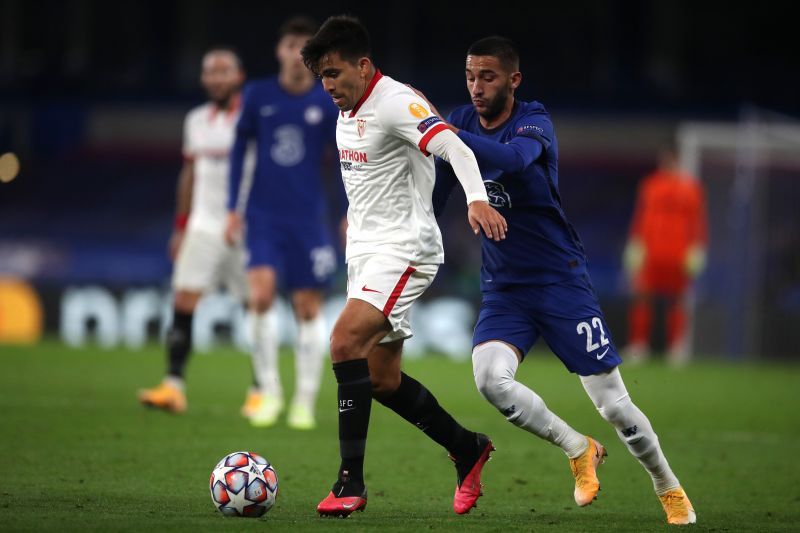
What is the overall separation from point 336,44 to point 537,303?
54.5 inches

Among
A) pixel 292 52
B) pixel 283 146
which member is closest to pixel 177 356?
pixel 283 146

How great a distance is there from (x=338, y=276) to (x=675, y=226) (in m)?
5.14

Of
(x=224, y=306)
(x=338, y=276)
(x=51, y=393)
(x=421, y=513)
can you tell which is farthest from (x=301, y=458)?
(x=338, y=276)

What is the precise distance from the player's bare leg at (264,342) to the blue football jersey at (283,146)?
406 millimetres

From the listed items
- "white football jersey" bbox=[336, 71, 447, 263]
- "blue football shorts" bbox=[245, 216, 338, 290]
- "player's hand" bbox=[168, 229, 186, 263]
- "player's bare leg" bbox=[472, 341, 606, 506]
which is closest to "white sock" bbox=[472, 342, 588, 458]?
"player's bare leg" bbox=[472, 341, 606, 506]

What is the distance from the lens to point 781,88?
22547 mm

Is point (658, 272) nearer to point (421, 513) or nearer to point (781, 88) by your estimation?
point (781, 88)

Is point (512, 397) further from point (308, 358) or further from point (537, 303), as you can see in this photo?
point (308, 358)

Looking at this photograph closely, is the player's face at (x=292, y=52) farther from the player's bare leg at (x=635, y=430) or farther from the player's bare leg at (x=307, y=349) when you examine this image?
the player's bare leg at (x=635, y=430)

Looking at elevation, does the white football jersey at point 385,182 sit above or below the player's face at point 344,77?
below

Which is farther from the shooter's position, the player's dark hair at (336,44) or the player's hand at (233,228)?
the player's hand at (233,228)

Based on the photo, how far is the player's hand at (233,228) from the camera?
8797 millimetres

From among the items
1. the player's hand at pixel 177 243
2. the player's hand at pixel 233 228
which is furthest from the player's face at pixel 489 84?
the player's hand at pixel 177 243

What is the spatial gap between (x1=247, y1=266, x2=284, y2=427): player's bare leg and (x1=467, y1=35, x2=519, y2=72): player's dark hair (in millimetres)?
3368
